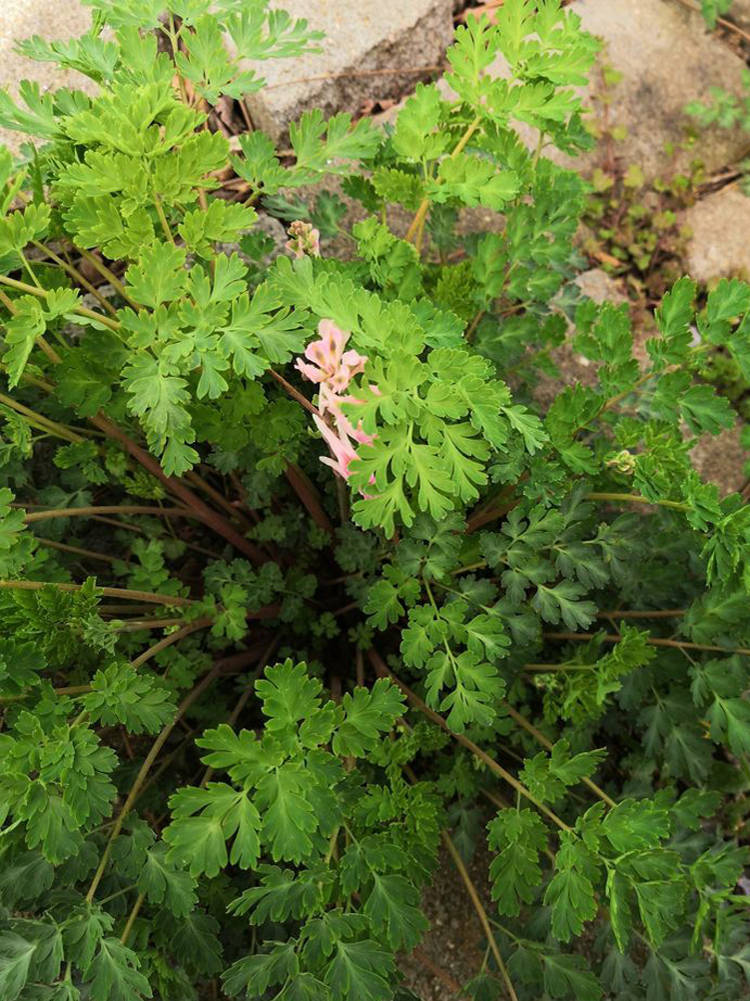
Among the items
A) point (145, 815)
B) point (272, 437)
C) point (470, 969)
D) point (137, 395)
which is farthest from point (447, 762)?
point (137, 395)

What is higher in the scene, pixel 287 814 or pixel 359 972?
pixel 287 814

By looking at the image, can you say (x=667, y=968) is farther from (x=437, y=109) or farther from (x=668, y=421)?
Answer: (x=437, y=109)

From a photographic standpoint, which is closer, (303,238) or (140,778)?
(303,238)

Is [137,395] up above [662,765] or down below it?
above

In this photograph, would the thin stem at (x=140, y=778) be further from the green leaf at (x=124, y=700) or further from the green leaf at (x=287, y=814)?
the green leaf at (x=287, y=814)

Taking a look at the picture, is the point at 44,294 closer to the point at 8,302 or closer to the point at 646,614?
the point at 8,302

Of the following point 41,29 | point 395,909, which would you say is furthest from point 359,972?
point 41,29
